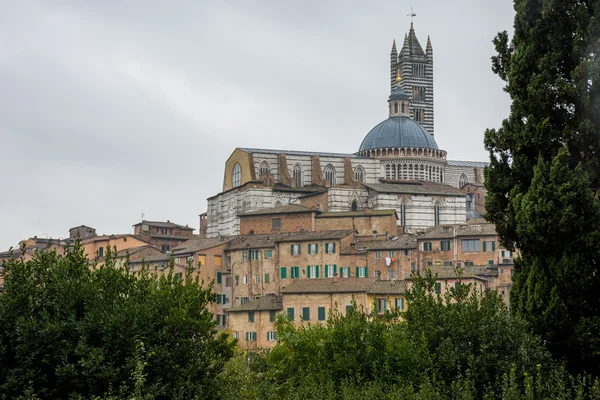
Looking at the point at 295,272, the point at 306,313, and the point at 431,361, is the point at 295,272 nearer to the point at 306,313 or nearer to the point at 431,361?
the point at 306,313

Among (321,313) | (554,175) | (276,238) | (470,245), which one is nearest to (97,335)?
(554,175)

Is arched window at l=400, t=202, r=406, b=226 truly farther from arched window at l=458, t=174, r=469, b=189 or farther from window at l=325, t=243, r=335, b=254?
window at l=325, t=243, r=335, b=254

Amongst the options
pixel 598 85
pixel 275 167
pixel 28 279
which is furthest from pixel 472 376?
pixel 275 167

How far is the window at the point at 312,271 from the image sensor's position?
187 ft

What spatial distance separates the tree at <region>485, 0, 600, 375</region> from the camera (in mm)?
16047

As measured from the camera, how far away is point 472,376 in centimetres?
1694

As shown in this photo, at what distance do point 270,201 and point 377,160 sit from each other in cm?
1453

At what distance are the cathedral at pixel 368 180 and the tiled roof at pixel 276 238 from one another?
1272 cm

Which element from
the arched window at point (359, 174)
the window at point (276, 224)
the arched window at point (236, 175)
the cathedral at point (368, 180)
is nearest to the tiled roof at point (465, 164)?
the cathedral at point (368, 180)

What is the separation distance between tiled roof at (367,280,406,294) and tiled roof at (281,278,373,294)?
0.34m

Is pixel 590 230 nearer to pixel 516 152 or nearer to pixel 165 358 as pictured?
pixel 516 152

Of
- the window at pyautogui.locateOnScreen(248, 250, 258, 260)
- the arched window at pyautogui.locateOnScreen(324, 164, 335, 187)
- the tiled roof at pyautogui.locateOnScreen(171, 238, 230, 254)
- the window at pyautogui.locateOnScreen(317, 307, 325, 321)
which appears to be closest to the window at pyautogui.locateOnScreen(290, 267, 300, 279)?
the window at pyautogui.locateOnScreen(248, 250, 258, 260)

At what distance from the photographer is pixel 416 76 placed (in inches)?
4343

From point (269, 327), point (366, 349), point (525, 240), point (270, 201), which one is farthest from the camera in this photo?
point (270, 201)
